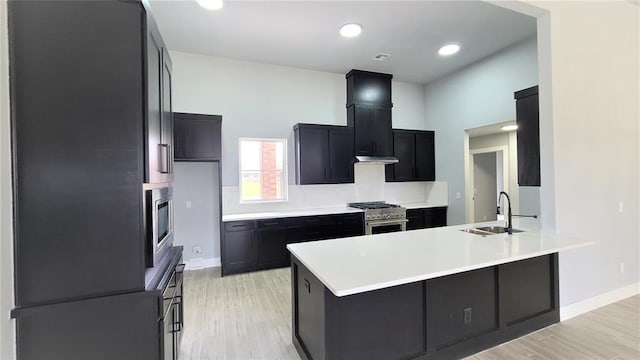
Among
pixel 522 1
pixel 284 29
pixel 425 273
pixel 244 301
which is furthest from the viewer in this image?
pixel 284 29

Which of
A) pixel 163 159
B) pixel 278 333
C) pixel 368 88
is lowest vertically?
pixel 278 333

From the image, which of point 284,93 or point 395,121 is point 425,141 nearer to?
point 395,121

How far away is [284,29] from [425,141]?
11.9 feet

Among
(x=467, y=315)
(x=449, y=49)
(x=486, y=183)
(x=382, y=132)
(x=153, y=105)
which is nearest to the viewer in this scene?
(x=153, y=105)

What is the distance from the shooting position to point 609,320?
2654 millimetres

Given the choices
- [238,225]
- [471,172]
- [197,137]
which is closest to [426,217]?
[471,172]

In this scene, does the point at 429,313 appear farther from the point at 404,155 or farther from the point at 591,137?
the point at 404,155

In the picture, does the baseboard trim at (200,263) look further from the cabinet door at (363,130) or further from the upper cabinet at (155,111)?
the cabinet door at (363,130)

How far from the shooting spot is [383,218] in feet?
15.7

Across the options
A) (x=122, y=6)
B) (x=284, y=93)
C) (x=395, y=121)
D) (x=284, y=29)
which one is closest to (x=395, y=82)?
(x=395, y=121)

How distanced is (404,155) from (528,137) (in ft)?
8.89

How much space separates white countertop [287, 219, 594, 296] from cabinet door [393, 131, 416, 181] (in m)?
2.85

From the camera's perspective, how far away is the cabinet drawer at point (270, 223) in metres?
4.18

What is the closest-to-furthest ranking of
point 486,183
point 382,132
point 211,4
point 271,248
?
point 211,4
point 271,248
point 382,132
point 486,183
